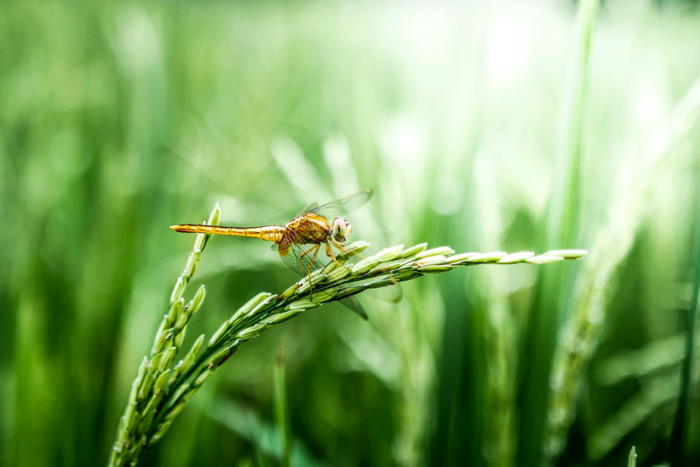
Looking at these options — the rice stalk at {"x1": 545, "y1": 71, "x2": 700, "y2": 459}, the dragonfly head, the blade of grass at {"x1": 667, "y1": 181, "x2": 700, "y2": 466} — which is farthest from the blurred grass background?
the dragonfly head

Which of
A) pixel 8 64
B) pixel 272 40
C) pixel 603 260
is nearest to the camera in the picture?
pixel 603 260

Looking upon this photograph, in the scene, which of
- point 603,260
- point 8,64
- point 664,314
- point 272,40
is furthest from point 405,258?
point 272,40

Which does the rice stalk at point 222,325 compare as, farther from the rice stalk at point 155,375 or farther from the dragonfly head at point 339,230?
the dragonfly head at point 339,230

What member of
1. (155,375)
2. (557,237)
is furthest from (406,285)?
(155,375)

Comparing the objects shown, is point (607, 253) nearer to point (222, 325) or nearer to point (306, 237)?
point (306, 237)

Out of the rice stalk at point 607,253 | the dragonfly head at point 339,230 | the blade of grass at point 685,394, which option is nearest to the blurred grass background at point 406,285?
the rice stalk at point 607,253

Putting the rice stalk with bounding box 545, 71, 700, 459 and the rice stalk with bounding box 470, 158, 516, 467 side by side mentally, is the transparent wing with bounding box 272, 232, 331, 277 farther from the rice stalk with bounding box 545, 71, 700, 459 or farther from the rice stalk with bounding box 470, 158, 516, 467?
the rice stalk with bounding box 545, 71, 700, 459

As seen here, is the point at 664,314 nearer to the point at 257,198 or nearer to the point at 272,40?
the point at 257,198
